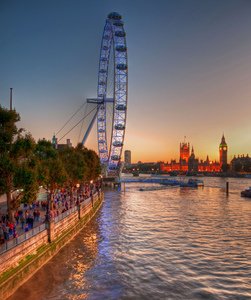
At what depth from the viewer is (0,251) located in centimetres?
1003

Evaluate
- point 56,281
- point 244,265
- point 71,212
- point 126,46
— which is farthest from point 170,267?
point 126,46

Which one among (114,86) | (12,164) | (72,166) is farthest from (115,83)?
(12,164)

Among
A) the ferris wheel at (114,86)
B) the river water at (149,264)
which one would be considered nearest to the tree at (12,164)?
the river water at (149,264)

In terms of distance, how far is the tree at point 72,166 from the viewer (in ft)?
97.6

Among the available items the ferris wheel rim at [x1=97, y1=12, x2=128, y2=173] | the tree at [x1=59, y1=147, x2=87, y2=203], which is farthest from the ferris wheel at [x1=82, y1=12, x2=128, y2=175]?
the tree at [x1=59, y1=147, x2=87, y2=203]

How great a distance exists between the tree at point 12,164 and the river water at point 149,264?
3933 millimetres

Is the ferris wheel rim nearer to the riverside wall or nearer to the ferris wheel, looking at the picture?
the ferris wheel

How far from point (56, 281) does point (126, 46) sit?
4896 cm

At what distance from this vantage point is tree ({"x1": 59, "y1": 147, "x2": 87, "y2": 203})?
29.7m

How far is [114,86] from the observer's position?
179ft

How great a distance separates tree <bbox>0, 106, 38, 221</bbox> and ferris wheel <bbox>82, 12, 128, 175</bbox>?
1483 inches

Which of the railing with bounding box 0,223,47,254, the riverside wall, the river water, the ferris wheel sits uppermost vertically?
the ferris wheel

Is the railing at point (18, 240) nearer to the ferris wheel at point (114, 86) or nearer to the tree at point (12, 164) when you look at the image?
the tree at point (12, 164)

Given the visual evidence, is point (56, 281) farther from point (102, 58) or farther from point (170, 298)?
point (102, 58)
